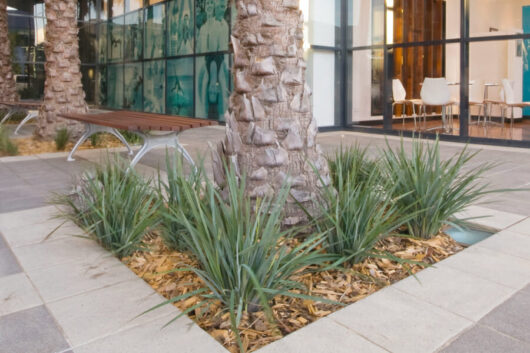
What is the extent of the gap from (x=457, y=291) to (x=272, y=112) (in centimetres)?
153

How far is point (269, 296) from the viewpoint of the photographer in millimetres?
2227

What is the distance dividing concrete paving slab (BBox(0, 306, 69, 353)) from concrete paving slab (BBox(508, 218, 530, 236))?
304 cm

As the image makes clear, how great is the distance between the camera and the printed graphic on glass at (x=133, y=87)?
16828 mm

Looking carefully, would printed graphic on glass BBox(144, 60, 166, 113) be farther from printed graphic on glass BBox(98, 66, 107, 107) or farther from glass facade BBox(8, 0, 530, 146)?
printed graphic on glass BBox(98, 66, 107, 107)

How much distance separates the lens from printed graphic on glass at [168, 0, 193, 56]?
549 inches

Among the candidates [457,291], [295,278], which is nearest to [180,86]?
[295,278]

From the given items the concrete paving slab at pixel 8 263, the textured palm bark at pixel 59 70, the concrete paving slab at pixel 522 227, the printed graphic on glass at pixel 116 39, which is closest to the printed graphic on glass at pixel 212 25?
the textured palm bark at pixel 59 70

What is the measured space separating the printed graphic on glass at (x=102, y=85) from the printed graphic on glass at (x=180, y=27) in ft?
19.0

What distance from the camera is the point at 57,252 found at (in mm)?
3115

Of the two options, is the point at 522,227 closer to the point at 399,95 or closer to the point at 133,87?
the point at 399,95

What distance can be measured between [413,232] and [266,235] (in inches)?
55.9

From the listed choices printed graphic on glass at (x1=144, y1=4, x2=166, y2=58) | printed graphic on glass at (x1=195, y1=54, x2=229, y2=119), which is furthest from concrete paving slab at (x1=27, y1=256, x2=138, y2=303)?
printed graphic on glass at (x1=144, y1=4, x2=166, y2=58)

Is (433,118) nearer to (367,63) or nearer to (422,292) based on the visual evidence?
(367,63)

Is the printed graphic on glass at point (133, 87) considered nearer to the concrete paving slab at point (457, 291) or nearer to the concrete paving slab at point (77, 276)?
the concrete paving slab at point (77, 276)
